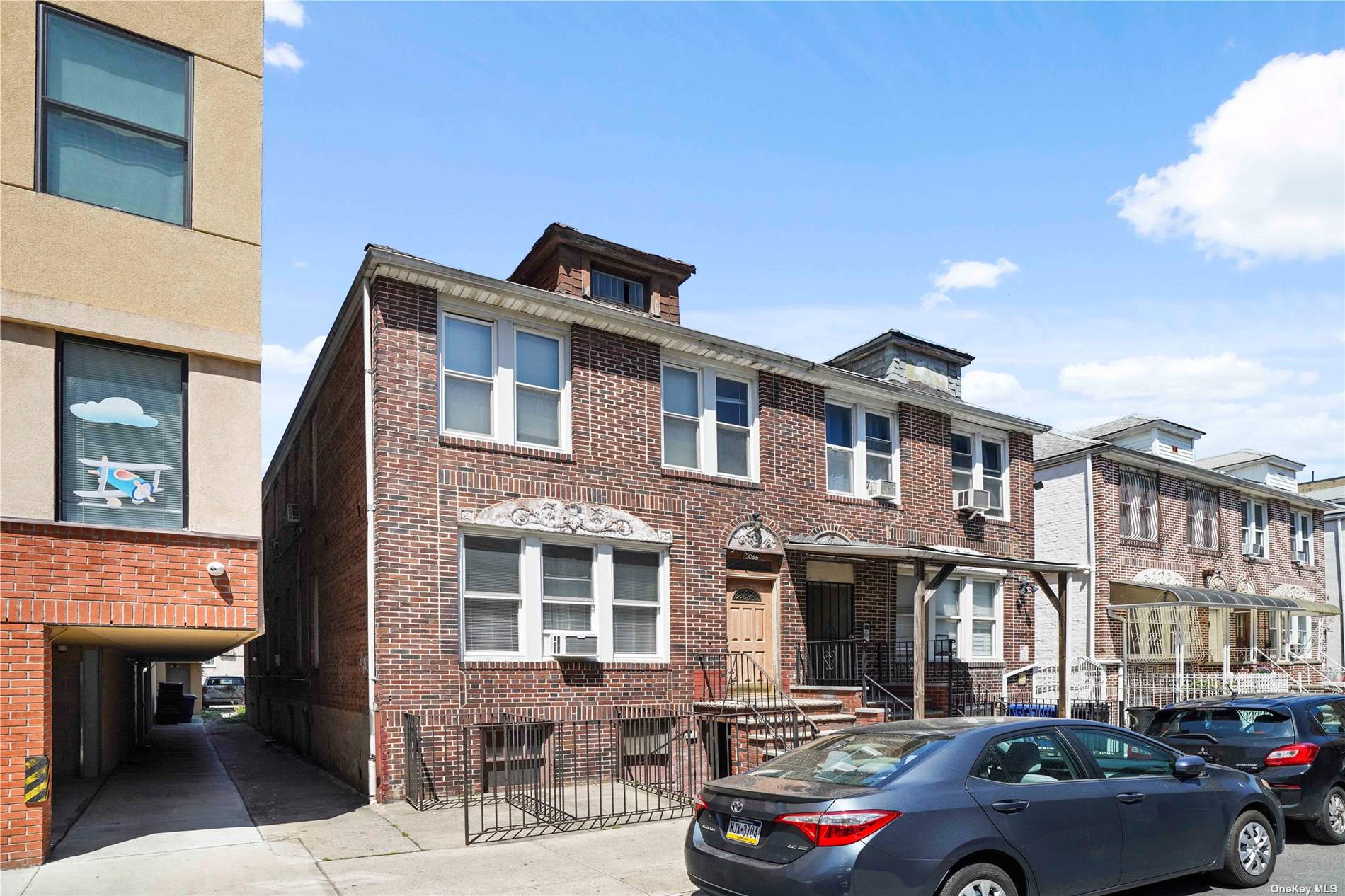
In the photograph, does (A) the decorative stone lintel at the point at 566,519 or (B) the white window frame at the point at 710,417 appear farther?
(B) the white window frame at the point at 710,417

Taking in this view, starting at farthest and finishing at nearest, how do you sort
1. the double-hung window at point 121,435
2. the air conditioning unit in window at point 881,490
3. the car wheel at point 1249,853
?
the air conditioning unit in window at point 881,490 → the double-hung window at point 121,435 → the car wheel at point 1249,853

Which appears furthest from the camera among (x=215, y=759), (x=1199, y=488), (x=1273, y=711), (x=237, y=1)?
(x=1199, y=488)

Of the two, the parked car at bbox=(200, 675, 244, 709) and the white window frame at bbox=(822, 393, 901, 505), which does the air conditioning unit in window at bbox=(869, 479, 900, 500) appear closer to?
the white window frame at bbox=(822, 393, 901, 505)

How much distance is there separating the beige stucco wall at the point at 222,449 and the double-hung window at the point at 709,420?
678 cm

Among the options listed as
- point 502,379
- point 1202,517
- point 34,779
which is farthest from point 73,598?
point 1202,517

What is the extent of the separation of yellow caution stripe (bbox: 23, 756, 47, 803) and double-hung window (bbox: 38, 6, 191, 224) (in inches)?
208

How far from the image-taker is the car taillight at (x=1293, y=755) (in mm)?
9336

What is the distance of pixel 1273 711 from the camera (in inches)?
389

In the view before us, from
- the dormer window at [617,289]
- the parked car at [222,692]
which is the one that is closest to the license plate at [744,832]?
the dormer window at [617,289]

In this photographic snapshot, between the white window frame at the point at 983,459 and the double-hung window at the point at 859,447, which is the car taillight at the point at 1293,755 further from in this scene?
the white window frame at the point at 983,459

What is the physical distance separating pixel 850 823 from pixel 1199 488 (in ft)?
82.3

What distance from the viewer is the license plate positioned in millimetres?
6395

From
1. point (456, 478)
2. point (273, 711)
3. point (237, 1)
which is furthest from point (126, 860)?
point (273, 711)

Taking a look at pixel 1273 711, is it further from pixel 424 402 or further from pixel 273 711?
pixel 273 711
